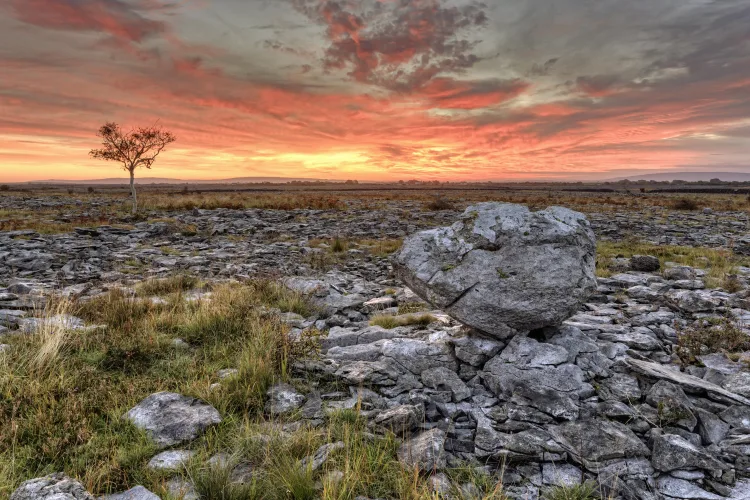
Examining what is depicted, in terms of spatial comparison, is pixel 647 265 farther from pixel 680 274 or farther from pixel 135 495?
pixel 135 495

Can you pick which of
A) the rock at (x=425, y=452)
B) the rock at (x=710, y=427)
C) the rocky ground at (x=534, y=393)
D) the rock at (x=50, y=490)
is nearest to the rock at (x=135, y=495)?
the rocky ground at (x=534, y=393)

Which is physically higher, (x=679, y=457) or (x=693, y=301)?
(x=693, y=301)

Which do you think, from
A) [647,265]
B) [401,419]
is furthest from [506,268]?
[647,265]

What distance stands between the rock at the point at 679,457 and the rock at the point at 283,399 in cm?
373

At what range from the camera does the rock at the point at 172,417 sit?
410 centimetres

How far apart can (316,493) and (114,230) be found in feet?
74.1

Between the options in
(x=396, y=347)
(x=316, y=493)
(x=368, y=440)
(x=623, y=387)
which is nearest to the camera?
(x=316, y=493)

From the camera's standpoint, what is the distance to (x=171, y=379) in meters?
5.14

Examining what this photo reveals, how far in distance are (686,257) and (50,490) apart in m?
16.9

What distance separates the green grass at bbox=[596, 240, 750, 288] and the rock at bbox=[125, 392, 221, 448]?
35.5ft

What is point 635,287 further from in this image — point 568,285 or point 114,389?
point 114,389

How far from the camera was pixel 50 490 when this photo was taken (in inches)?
111

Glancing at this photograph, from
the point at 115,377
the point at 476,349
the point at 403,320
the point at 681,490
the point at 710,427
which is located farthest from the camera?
the point at 403,320

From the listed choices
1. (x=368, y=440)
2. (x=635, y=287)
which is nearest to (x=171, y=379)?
(x=368, y=440)
